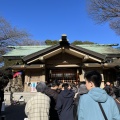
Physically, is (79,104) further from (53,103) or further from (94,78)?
(53,103)

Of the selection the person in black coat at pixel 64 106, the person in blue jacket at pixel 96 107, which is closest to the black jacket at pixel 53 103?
the person in black coat at pixel 64 106

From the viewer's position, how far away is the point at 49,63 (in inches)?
570

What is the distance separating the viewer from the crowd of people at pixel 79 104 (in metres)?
2.82

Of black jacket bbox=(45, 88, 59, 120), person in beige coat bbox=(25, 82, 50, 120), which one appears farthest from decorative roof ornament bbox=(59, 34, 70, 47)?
person in beige coat bbox=(25, 82, 50, 120)

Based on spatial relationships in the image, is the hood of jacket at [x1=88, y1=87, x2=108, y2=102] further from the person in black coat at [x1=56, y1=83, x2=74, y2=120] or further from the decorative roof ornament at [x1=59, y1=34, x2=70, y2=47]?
the decorative roof ornament at [x1=59, y1=34, x2=70, y2=47]

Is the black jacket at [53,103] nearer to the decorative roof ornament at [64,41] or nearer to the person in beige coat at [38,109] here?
the person in beige coat at [38,109]

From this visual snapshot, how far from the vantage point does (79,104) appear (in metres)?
2.93

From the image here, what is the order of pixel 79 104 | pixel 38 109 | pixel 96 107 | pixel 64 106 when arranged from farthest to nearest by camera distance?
pixel 64 106 → pixel 38 109 → pixel 79 104 → pixel 96 107

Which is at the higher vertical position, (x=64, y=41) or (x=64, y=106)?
(x=64, y=41)

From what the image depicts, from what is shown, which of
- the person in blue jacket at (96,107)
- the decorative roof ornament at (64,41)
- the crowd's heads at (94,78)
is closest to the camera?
the person in blue jacket at (96,107)

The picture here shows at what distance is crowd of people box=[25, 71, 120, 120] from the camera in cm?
282

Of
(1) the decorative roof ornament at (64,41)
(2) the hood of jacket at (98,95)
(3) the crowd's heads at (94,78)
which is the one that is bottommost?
(2) the hood of jacket at (98,95)

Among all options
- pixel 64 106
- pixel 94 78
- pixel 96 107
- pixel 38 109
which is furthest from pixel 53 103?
pixel 96 107

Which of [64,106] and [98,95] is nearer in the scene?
[98,95]
